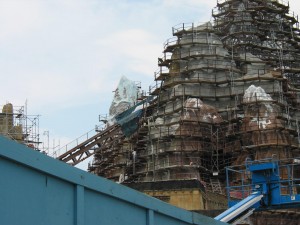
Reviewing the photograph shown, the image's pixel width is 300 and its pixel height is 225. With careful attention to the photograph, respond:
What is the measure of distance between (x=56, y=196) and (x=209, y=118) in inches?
1423

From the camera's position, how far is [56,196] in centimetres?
614

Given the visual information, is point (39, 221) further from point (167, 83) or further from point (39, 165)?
point (167, 83)

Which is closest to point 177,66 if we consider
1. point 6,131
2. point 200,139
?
point 200,139

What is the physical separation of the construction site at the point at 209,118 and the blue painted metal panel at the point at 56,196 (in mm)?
25375

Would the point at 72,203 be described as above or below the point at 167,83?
below

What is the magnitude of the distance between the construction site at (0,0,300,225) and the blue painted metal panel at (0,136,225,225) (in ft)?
83.3

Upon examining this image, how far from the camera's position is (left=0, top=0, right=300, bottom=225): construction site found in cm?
3991

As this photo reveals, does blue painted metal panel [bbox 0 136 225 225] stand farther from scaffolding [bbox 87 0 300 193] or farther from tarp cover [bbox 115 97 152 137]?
tarp cover [bbox 115 97 152 137]

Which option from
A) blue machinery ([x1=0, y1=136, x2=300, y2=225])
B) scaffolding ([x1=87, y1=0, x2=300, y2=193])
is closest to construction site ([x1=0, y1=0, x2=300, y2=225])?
scaffolding ([x1=87, y1=0, x2=300, y2=193])

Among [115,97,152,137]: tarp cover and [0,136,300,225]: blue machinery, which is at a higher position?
[115,97,152,137]: tarp cover

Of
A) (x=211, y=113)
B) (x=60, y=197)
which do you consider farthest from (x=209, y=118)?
(x=60, y=197)

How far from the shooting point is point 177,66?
47125 millimetres

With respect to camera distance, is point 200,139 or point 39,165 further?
point 200,139

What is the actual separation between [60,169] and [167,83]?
131ft
